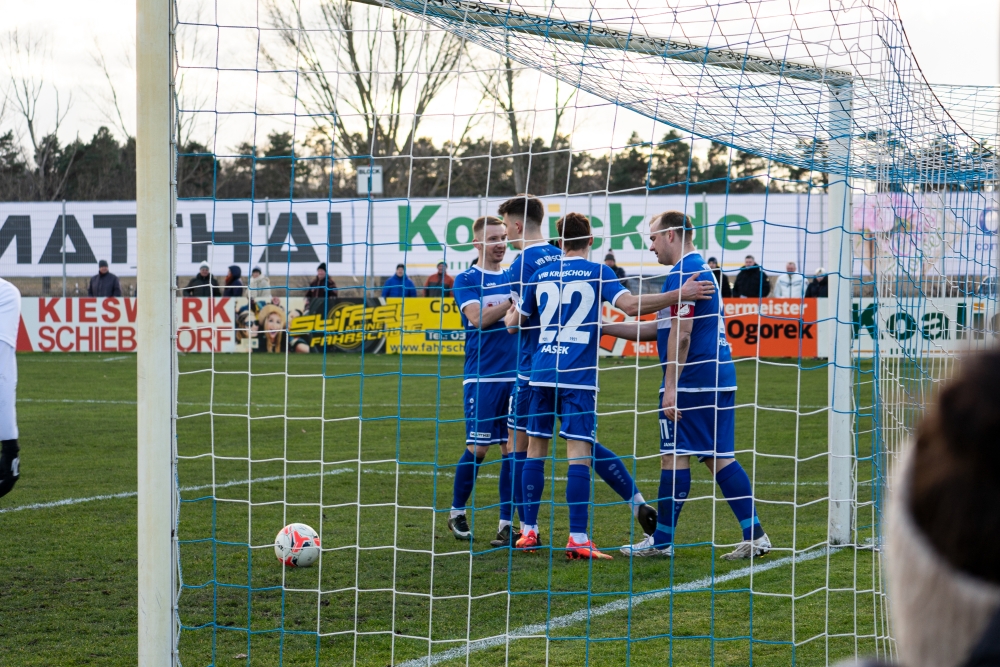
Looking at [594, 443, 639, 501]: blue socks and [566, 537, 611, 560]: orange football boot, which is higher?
[594, 443, 639, 501]: blue socks

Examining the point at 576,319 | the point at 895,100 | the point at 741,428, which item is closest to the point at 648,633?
the point at 576,319

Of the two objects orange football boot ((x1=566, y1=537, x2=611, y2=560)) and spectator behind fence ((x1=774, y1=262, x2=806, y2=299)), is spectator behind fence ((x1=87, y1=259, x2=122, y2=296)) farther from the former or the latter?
orange football boot ((x1=566, y1=537, x2=611, y2=560))

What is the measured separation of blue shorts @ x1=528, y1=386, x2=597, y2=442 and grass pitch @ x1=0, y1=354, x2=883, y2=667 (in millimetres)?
269

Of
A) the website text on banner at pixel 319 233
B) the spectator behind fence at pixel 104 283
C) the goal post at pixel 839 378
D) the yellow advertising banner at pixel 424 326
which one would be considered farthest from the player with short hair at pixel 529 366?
the spectator behind fence at pixel 104 283

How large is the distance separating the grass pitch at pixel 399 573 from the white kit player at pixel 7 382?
59 centimetres

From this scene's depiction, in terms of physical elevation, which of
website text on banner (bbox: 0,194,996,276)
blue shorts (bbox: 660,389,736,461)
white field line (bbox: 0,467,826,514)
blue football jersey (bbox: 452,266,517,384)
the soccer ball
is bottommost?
white field line (bbox: 0,467,826,514)

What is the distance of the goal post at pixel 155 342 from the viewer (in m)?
3.24

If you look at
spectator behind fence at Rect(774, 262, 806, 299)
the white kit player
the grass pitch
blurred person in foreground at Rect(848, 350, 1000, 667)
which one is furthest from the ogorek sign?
blurred person in foreground at Rect(848, 350, 1000, 667)

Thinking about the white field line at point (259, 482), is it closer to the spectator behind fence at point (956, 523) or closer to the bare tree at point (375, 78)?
the bare tree at point (375, 78)

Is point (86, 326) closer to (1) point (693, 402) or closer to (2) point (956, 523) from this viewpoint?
(1) point (693, 402)

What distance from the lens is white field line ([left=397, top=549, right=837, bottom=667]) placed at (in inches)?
148

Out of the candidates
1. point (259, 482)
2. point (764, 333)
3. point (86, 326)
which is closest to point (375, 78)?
point (259, 482)

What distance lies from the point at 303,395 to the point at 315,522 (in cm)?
706

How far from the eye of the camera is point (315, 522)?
19.7 ft
